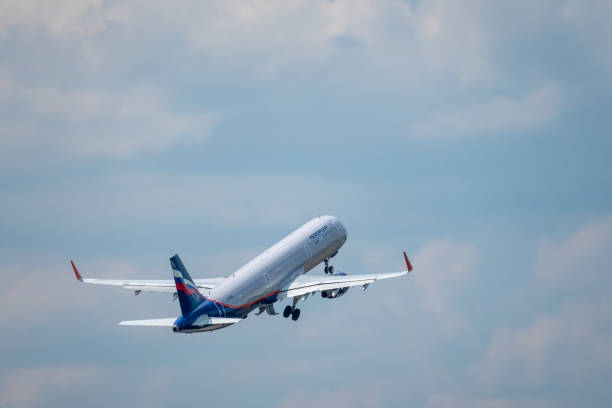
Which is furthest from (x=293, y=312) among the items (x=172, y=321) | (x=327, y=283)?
(x=172, y=321)

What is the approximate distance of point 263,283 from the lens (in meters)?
154

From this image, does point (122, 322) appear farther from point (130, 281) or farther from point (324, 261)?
point (324, 261)

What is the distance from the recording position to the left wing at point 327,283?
155m

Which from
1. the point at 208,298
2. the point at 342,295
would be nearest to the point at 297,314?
the point at 342,295

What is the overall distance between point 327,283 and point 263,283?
801 cm

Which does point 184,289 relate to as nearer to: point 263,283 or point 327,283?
point 263,283

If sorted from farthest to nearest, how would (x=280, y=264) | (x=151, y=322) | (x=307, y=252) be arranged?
(x=307, y=252) < (x=280, y=264) < (x=151, y=322)

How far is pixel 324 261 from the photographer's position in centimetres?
17262

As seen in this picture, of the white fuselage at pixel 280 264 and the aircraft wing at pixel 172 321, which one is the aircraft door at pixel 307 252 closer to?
the white fuselage at pixel 280 264

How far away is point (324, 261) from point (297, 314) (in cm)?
1282

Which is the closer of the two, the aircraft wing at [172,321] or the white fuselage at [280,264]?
the aircraft wing at [172,321]

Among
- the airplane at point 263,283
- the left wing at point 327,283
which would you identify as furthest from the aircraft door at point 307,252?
the left wing at point 327,283

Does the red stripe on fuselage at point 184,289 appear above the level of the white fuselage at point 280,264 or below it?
below

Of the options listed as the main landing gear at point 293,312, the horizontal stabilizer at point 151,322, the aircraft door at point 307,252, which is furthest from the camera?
the aircraft door at point 307,252
